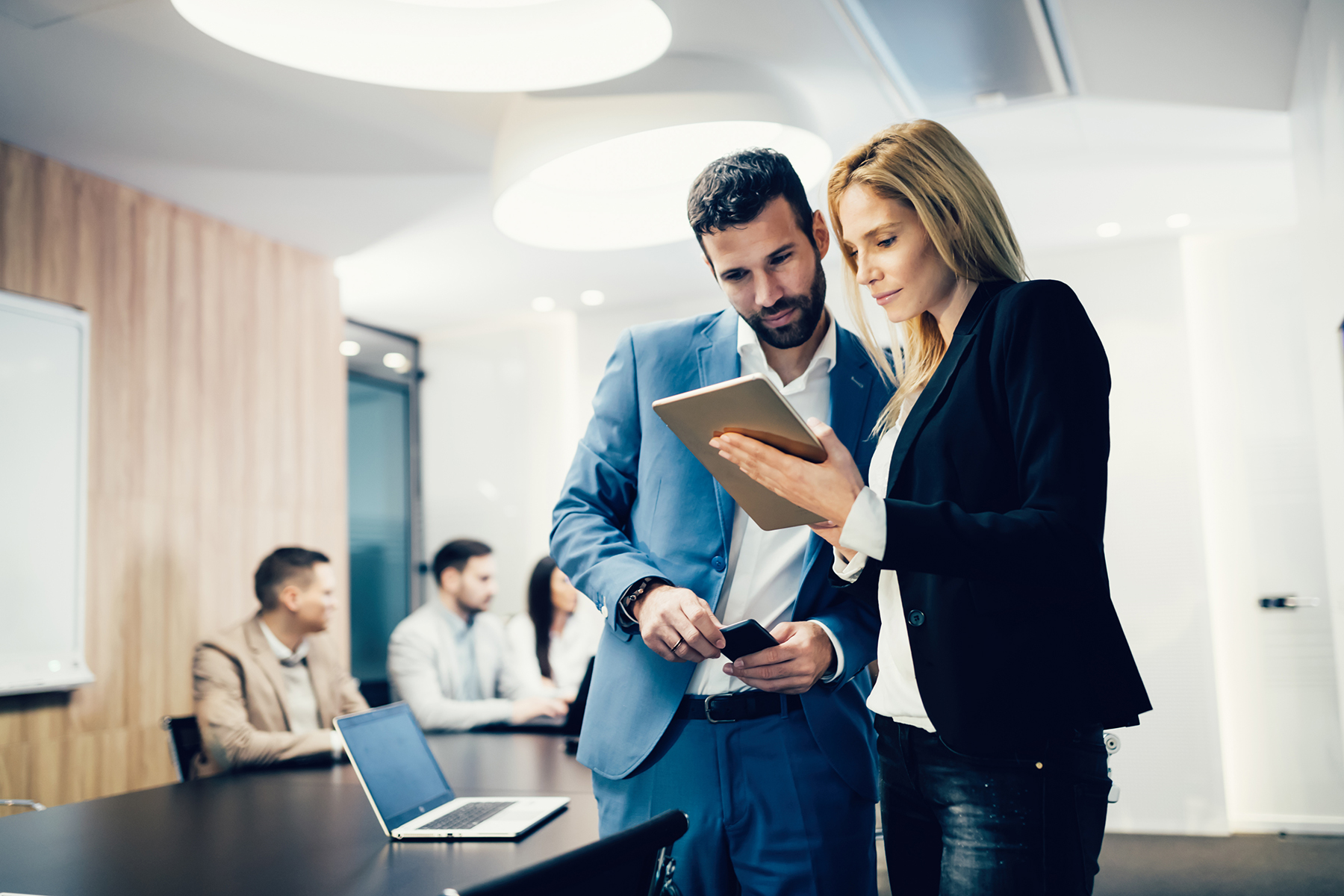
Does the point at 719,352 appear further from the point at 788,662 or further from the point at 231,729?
the point at 231,729

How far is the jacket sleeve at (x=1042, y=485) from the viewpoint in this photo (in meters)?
1.07

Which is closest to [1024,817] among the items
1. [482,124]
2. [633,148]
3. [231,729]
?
[231,729]

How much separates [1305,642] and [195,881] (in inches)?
223

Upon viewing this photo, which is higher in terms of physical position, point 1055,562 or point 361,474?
point 361,474

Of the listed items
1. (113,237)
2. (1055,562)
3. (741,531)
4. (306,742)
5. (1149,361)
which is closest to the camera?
(1055,562)

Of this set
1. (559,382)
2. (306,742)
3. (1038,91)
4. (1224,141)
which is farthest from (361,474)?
(1224,141)

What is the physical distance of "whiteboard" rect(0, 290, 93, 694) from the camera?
3924 millimetres

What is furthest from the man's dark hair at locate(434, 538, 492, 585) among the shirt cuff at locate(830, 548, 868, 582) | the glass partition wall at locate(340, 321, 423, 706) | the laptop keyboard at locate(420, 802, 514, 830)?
the shirt cuff at locate(830, 548, 868, 582)

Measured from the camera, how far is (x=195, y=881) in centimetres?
158

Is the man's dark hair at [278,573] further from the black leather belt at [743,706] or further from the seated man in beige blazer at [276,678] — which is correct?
the black leather belt at [743,706]

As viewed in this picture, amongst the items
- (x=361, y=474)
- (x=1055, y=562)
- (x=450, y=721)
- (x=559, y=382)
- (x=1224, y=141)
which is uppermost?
(x=1224, y=141)

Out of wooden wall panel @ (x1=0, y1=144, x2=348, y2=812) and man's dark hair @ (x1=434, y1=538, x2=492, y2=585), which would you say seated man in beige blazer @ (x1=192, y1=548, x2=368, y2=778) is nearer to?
wooden wall panel @ (x1=0, y1=144, x2=348, y2=812)

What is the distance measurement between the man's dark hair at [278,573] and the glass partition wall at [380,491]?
280cm

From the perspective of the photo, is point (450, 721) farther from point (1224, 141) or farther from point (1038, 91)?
point (1224, 141)
